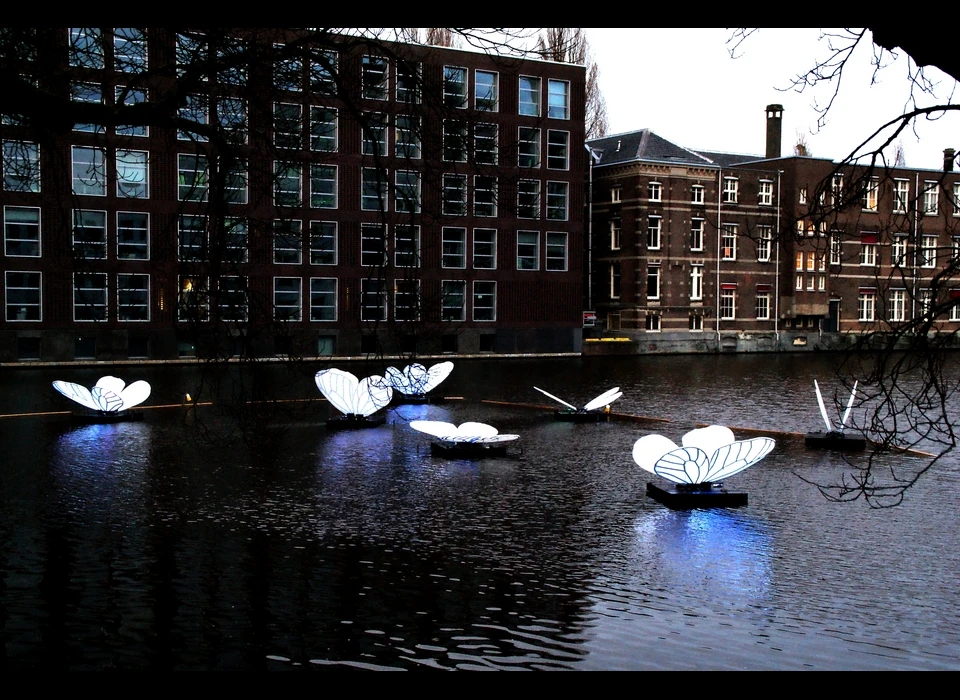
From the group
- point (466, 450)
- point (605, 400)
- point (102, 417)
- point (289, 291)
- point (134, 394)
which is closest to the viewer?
point (466, 450)

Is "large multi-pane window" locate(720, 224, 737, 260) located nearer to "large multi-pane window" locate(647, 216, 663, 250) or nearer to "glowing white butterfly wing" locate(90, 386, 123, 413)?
"large multi-pane window" locate(647, 216, 663, 250)

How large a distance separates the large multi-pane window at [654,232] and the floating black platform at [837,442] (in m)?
46.9

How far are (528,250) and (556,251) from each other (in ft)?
6.43

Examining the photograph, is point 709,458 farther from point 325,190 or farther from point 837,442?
point 325,190

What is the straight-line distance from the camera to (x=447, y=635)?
10.4 metres

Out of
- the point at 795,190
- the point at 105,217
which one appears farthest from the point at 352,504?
the point at 795,190

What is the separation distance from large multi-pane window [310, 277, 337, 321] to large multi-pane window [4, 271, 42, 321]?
13942 millimetres

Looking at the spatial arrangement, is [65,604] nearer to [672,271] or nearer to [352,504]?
[352,504]

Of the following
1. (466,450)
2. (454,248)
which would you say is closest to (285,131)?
(466,450)

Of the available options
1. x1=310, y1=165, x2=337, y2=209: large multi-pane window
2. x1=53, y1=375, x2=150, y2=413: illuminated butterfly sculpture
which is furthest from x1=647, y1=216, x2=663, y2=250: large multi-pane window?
x1=53, y1=375, x2=150, y2=413: illuminated butterfly sculpture

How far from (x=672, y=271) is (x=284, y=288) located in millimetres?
29163

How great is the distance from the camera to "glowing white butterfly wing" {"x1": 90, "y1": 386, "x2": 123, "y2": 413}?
91.0 feet

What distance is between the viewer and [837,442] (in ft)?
77.7
